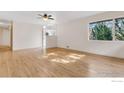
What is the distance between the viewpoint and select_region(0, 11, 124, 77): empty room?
2.04 metres

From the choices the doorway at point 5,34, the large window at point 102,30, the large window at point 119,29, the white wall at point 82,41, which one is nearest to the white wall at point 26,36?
the doorway at point 5,34

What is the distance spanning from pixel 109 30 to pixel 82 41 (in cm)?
57

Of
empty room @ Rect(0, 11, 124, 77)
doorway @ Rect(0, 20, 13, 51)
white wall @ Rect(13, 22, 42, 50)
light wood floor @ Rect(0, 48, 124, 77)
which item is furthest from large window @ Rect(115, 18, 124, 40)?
doorway @ Rect(0, 20, 13, 51)

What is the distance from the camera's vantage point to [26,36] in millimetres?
2418

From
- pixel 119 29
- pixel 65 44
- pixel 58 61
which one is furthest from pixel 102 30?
pixel 58 61

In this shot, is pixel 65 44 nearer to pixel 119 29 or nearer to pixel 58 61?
pixel 58 61

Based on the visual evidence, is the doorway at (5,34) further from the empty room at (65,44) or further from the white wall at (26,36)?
the white wall at (26,36)

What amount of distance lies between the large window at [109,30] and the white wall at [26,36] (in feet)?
3.30

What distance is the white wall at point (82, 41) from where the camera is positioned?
2.29 m

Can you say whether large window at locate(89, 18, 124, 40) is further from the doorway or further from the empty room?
the doorway
